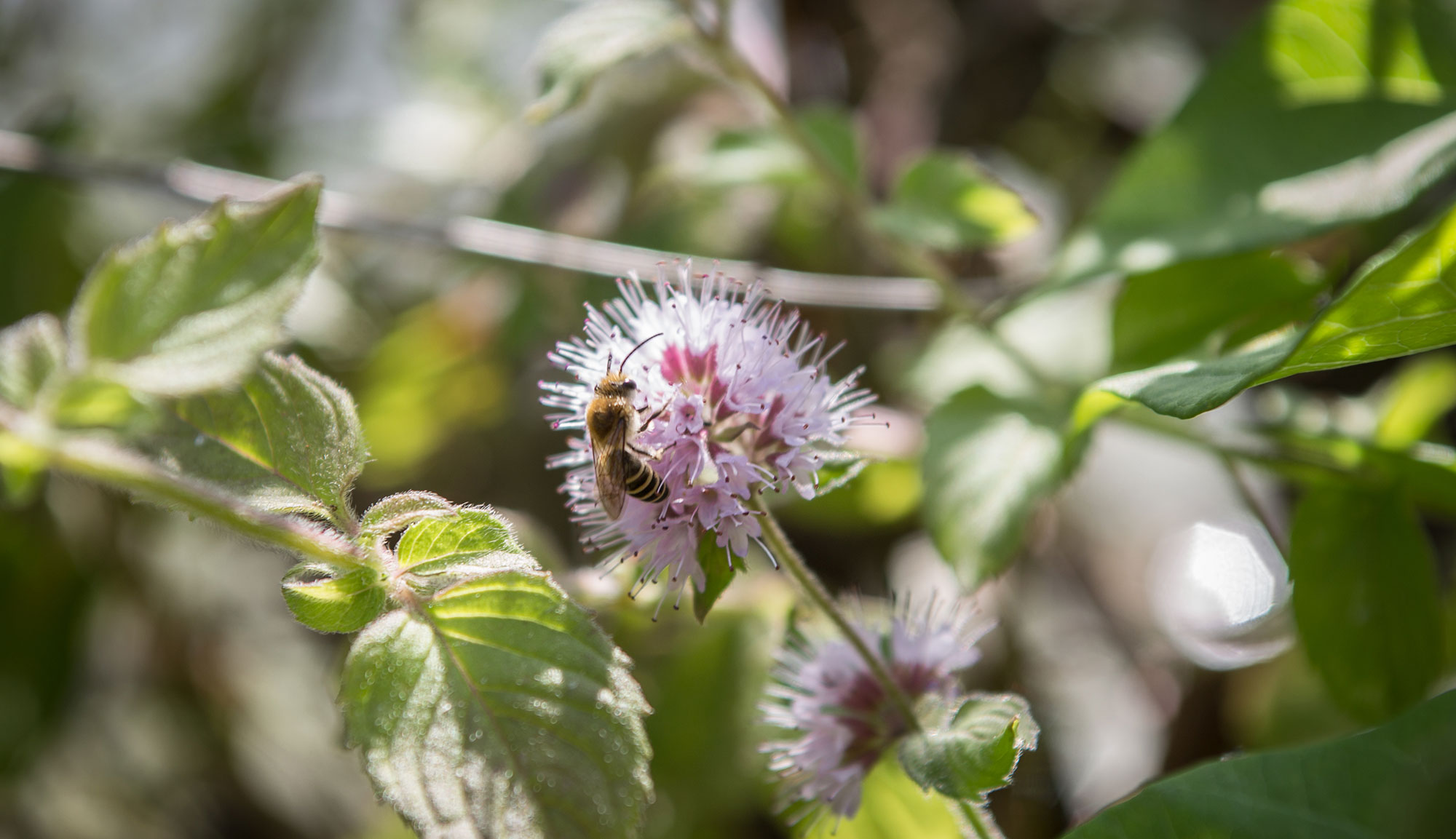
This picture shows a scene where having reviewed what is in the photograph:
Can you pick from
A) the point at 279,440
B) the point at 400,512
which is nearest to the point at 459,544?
the point at 400,512

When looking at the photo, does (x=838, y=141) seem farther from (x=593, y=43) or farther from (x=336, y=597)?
(x=336, y=597)

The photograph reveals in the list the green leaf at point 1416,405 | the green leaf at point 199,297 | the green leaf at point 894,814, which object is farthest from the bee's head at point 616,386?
the green leaf at point 1416,405

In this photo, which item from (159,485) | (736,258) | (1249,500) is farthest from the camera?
(736,258)

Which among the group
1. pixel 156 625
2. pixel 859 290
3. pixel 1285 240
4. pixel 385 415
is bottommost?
pixel 156 625

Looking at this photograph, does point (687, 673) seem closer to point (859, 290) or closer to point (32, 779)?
point (859, 290)

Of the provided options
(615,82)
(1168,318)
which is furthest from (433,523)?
(615,82)

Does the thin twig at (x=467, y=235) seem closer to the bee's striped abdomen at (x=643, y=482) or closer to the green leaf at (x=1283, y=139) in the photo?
the green leaf at (x=1283, y=139)
